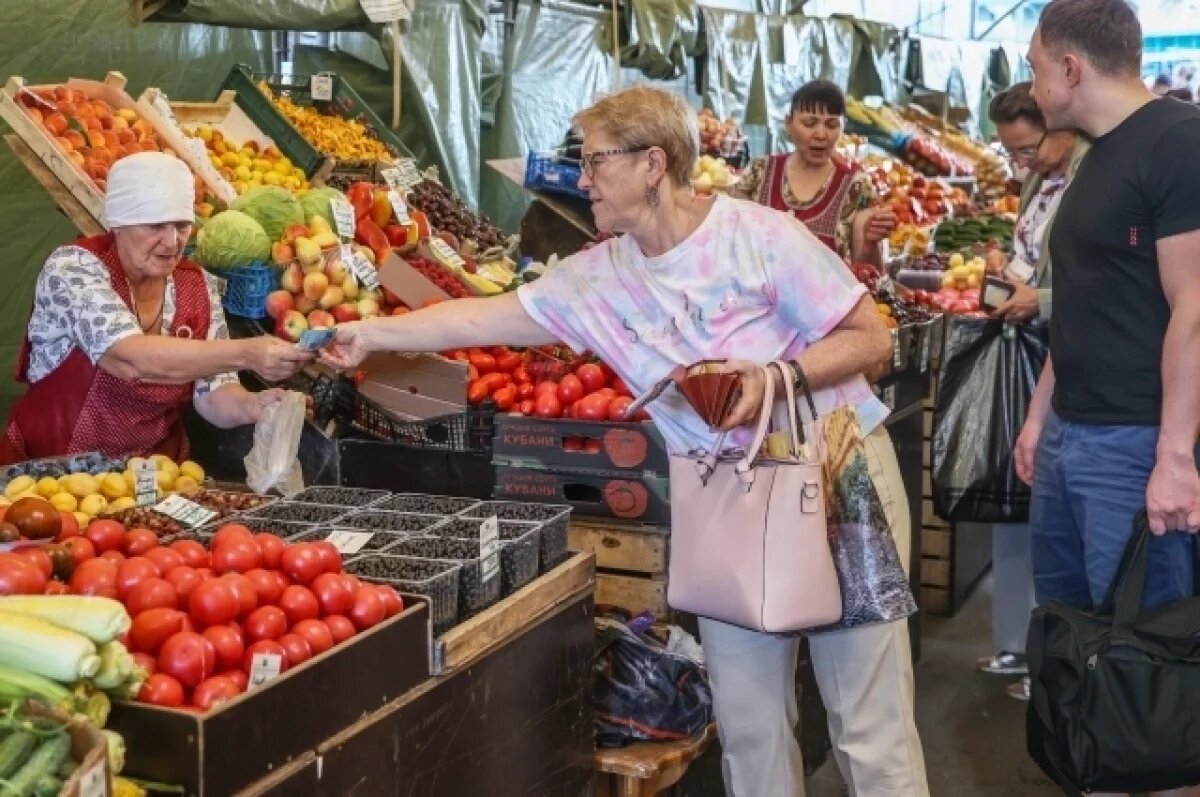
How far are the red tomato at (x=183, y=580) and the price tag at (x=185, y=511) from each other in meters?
0.71

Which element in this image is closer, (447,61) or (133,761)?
(133,761)

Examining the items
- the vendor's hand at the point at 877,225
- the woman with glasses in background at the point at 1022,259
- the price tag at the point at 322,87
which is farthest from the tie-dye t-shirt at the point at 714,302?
the price tag at the point at 322,87

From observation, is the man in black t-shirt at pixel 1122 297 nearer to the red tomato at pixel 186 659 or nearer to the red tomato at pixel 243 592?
the red tomato at pixel 243 592

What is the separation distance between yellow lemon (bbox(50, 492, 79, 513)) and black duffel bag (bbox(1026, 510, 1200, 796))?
7.60 feet

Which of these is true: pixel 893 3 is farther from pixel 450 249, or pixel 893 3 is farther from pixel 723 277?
pixel 723 277

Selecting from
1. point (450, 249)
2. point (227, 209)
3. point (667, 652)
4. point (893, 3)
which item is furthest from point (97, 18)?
point (893, 3)

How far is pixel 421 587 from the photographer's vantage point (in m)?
2.81

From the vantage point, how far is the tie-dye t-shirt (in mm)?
2910

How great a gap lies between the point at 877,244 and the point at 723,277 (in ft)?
11.9

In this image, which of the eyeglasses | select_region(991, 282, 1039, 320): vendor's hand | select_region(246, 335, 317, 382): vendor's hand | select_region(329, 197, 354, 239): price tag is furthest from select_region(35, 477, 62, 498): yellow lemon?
select_region(991, 282, 1039, 320): vendor's hand

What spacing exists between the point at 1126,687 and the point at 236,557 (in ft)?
6.20

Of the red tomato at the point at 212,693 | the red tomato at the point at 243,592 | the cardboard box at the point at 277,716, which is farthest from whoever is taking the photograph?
the red tomato at the point at 243,592

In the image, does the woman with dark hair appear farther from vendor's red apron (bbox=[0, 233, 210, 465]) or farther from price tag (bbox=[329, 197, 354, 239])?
vendor's red apron (bbox=[0, 233, 210, 465])

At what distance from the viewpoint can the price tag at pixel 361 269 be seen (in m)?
4.67
